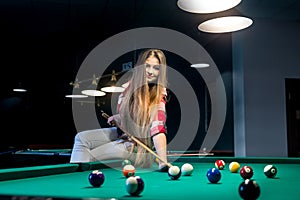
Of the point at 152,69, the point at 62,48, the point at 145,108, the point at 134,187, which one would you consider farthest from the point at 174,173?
the point at 62,48

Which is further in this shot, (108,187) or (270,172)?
(270,172)

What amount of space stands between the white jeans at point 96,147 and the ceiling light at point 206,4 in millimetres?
1159

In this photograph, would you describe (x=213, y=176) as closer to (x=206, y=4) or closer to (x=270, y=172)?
(x=270, y=172)

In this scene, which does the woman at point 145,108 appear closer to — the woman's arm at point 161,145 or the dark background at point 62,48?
the woman's arm at point 161,145

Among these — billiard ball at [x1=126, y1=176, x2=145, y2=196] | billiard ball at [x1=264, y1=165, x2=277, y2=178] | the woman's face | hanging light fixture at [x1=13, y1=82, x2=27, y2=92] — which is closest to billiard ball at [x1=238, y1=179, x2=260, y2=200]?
billiard ball at [x1=126, y1=176, x2=145, y2=196]

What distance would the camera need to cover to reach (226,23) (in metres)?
2.93

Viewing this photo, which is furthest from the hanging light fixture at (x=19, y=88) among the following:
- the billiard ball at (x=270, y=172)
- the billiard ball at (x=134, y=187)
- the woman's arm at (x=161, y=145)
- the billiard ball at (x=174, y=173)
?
the billiard ball at (x=134, y=187)

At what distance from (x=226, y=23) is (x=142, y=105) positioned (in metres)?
1.00

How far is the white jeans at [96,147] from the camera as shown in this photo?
2.90 metres

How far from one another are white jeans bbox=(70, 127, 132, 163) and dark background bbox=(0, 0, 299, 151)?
2483mm

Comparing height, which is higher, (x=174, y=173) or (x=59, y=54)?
(x=59, y=54)

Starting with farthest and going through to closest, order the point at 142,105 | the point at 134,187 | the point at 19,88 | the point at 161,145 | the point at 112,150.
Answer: the point at 19,88
the point at 112,150
the point at 142,105
the point at 161,145
the point at 134,187

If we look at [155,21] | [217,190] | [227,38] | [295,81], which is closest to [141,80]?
[217,190]

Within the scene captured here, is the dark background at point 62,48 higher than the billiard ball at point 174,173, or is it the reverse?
the dark background at point 62,48
